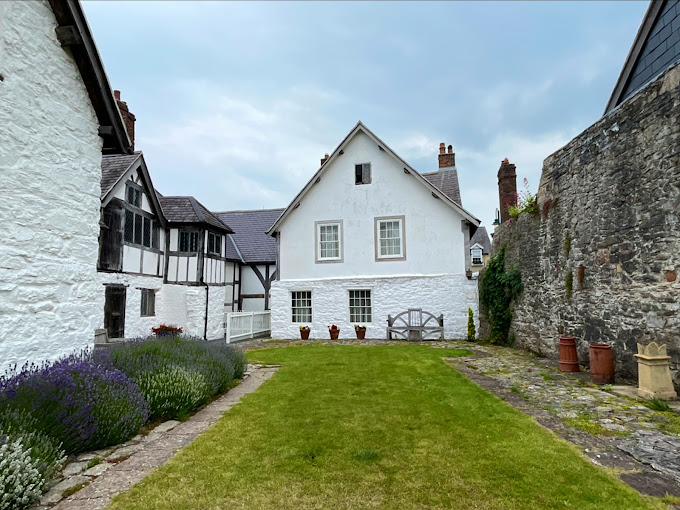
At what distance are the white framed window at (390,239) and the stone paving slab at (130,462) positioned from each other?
35.8 feet

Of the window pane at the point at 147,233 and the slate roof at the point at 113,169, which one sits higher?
the slate roof at the point at 113,169

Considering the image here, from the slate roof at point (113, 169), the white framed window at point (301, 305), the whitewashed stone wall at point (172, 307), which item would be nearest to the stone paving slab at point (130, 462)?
the whitewashed stone wall at point (172, 307)

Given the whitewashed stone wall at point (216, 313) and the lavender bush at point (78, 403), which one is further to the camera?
the whitewashed stone wall at point (216, 313)

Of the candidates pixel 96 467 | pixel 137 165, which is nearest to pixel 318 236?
pixel 137 165

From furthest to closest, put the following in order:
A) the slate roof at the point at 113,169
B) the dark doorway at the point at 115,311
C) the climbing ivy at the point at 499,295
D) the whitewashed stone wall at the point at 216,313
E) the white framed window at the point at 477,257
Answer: the white framed window at the point at 477,257
the whitewashed stone wall at the point at 216,313
the dark doorway at the point at 115,311
the climbing ivy at the point at 499,295
the slate roof at the point at 113,169

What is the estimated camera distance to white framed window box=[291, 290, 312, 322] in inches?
687

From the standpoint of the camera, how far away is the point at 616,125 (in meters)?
8.12

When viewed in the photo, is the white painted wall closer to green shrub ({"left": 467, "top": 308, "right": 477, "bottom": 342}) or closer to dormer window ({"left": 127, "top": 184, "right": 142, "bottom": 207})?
green shrub ({"left": 467, "top": 308, "right": 477, "bottom": 342})

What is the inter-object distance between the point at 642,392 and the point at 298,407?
18.7ft

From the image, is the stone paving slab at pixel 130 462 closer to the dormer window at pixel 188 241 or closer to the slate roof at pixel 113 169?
the slate roof at pixel 113 169

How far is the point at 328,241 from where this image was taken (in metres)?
17.3

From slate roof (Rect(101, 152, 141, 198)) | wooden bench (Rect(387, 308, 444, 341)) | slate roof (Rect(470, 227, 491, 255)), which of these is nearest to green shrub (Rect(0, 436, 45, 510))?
slate roof (Rect(101, 152, 141, 198))

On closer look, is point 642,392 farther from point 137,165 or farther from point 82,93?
point 137,165

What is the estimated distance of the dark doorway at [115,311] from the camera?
13594 millimetres
